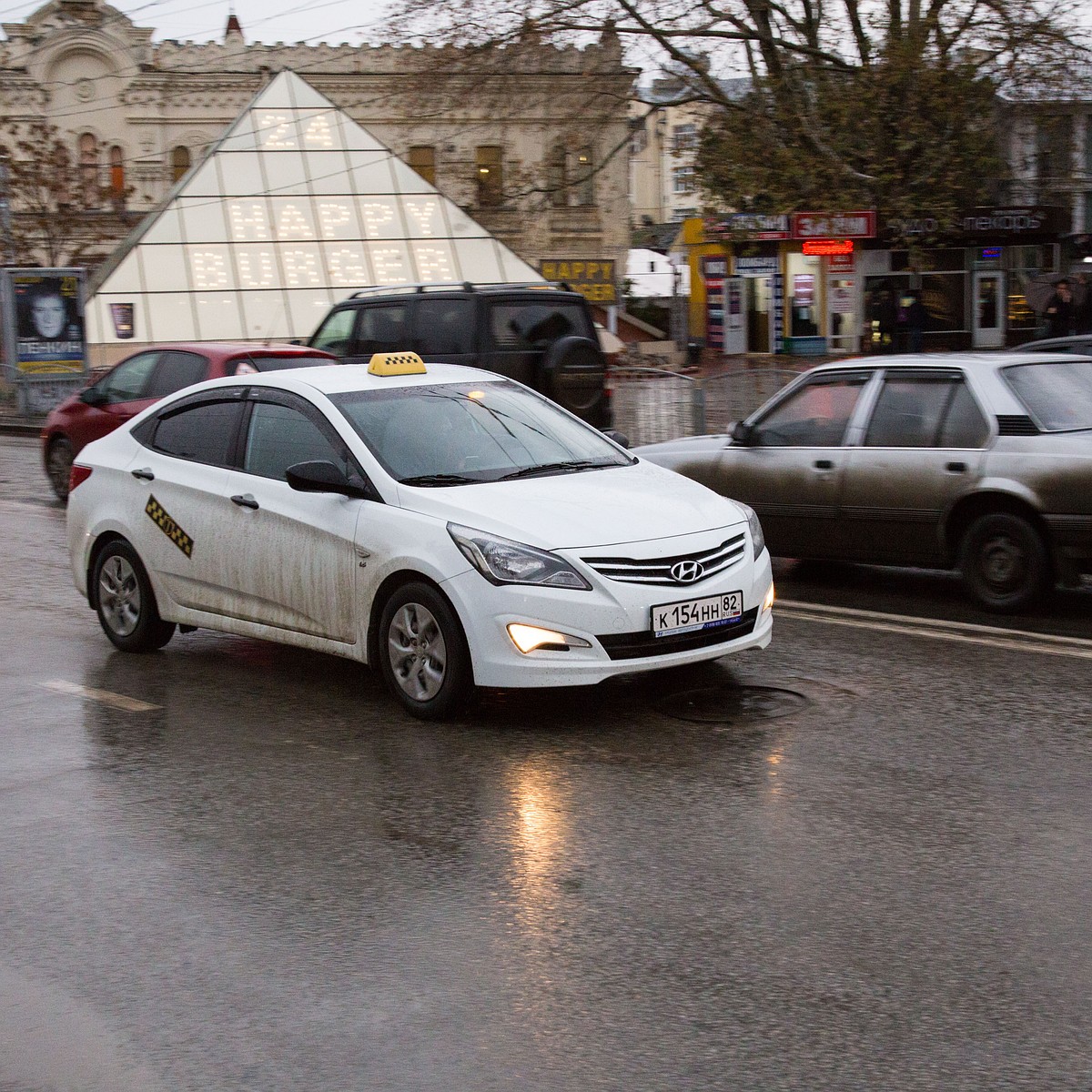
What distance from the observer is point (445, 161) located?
5941cm

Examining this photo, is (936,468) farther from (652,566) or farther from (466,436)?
(652,566)

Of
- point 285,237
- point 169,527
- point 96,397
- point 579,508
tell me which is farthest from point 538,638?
point 285,237

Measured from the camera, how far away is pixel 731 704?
6945mm

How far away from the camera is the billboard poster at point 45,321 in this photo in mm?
26141

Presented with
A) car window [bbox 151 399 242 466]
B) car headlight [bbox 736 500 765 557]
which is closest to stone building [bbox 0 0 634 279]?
car window [bbox 151 399 242 466]

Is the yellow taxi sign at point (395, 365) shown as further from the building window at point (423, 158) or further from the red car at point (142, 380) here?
the building window at point (423, 158)

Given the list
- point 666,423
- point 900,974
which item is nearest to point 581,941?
point 900,974

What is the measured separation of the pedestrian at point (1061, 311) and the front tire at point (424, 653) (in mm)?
14993

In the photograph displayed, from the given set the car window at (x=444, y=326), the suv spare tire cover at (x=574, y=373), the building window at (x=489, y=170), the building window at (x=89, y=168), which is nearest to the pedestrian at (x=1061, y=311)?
the suv spare tire cover at (x=574, y=373)

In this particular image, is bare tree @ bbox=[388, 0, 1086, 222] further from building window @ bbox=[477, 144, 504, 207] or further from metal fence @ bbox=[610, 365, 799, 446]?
building window @ bbox=[477, 144, 504, 207]

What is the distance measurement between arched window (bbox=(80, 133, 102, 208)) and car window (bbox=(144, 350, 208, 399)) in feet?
139

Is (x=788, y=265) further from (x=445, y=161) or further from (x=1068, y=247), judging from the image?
(x=445, y=161)

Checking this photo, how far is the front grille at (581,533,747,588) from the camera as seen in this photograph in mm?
6426

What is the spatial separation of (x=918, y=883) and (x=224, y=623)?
13.4 feet
